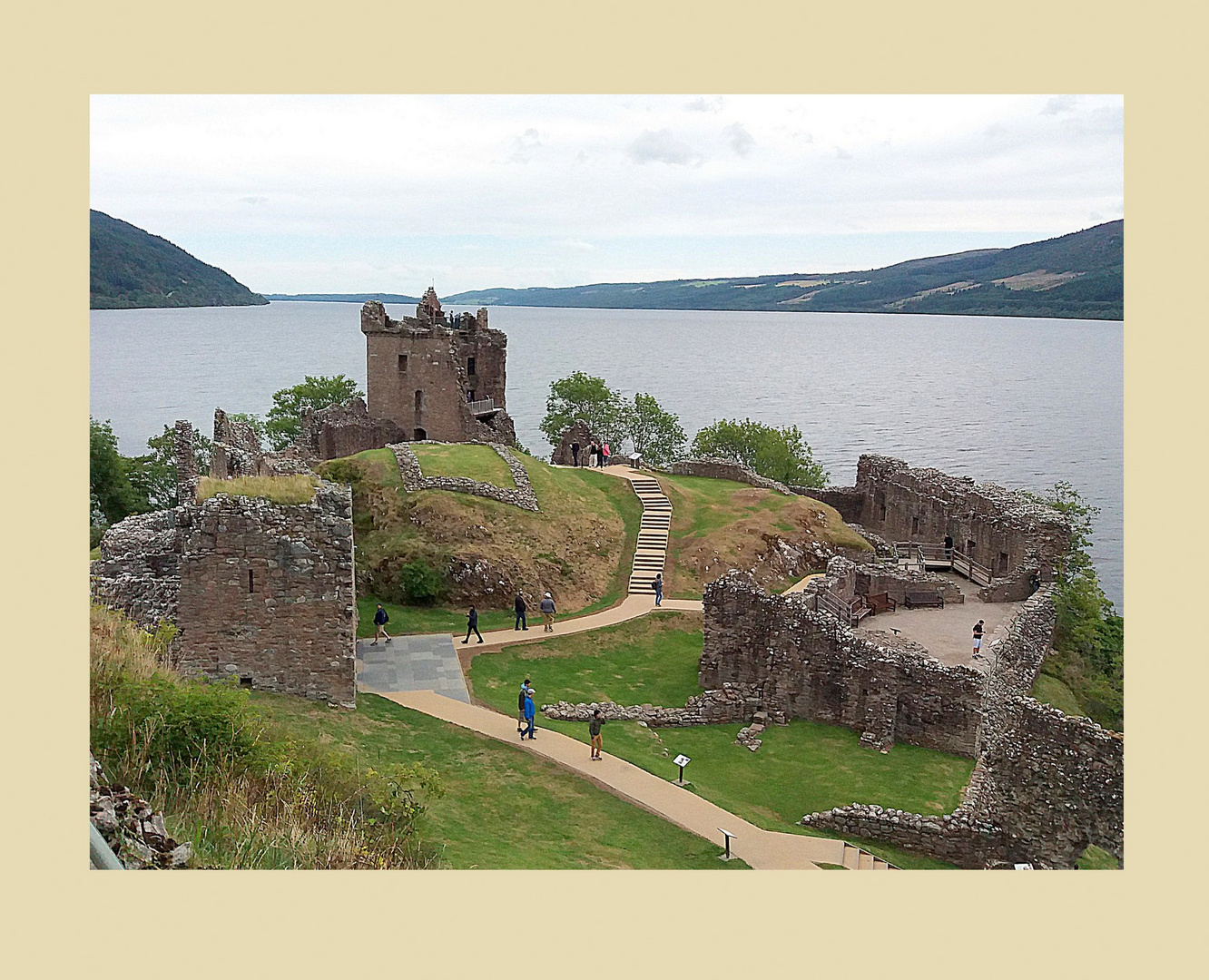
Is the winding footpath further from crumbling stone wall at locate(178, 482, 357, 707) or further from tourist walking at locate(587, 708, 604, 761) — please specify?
crumbling stone wall at locate(178, 482, 357, 707)

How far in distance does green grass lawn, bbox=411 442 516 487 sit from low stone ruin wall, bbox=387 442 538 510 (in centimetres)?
30

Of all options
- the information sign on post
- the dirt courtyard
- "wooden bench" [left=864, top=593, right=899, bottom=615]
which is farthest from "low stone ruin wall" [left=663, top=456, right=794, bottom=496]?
the information sign on post

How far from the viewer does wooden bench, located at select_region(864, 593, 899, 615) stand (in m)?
33.5

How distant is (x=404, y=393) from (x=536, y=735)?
30.3 meters

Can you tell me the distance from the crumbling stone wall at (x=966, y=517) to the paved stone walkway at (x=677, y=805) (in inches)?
781

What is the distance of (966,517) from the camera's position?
40.5 m

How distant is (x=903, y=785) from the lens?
21906 millimetres

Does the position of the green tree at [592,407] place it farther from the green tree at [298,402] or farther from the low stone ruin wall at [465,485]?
the low stone ruin wall at [465,485]

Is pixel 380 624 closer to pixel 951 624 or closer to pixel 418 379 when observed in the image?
pixel 951 624

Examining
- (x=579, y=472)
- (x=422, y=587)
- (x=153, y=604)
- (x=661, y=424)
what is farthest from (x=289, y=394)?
(x=153, y=604)

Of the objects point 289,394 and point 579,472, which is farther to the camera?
point 289,394

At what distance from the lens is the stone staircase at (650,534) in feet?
117

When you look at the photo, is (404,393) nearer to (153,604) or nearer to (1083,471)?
(153,604)

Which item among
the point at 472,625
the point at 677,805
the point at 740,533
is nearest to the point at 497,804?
the point at 677,805
